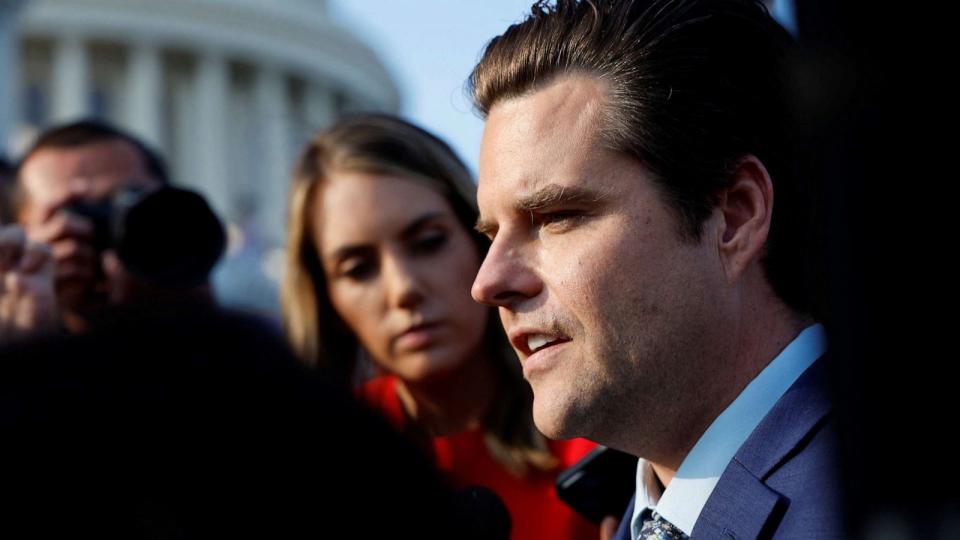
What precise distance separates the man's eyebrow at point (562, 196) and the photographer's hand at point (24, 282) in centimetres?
184

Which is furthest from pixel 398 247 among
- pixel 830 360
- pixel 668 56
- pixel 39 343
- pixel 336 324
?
pixel 830 360

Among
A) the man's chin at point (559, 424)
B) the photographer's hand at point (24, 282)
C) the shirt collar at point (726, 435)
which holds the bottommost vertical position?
the shirt collar at point (726, 435)

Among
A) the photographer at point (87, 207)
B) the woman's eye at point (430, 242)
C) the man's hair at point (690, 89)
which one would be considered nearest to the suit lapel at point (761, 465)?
the man's hair at point (690, 89)

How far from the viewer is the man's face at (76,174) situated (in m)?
4.65

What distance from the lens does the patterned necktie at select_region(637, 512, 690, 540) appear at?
214 centimetres

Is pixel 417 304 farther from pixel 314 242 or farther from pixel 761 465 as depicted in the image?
pixel 761 465

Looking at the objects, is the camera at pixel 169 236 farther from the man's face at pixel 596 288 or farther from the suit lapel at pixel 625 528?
the suit lapel at pixel 625 528

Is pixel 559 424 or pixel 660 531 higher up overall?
pixel 559 424

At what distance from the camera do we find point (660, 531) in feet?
7.09

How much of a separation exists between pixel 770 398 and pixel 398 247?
5.24 ft

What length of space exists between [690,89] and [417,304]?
1440 millimetres

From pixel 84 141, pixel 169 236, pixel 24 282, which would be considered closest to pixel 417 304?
pixel 169 236

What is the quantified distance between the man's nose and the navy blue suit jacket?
0.51 meters

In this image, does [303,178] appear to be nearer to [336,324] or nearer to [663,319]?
[336,324]
